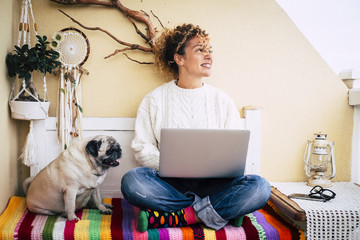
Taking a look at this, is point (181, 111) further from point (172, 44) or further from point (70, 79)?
point (70, 79)

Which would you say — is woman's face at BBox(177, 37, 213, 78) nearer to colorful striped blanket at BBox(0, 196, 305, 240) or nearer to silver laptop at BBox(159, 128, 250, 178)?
silver laptop at BBox(159, 128, 250, 178)

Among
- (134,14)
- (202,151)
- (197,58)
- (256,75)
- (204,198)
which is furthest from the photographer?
(256,75)

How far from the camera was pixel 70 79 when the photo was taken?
2102mm

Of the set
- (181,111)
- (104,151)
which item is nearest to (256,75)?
(181,111)

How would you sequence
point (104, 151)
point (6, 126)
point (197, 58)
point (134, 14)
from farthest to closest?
1. point (134, 14)
2. point (197, 58)
3. point (6, 126)
4. point (104, 151)

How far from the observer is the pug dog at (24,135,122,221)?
1.72m

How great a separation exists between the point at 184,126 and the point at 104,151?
0.53 meters

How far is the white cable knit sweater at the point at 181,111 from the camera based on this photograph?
6.61 ft

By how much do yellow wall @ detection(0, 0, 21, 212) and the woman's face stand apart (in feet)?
3.62

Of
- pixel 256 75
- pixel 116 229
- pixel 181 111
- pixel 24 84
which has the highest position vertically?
pixel 256 75

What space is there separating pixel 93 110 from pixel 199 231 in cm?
113

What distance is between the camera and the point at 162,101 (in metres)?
2.06

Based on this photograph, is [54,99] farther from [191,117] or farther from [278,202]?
[278,202]

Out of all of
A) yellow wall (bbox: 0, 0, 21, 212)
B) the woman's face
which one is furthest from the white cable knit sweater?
yellow wall (bbox: 0, 0, 21, 212)
